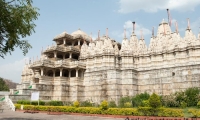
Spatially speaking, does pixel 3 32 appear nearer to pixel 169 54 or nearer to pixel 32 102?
pixel 32 102

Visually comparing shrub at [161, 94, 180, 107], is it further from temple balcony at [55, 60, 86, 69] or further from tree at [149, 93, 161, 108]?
temple balcony at [55, 60, 86, 69]

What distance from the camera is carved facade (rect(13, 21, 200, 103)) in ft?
110

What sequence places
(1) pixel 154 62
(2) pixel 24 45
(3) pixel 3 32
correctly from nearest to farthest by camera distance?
1. (3) pixel 3 32
2. (2) pixel 24 45
3. (1) pixel 154 62

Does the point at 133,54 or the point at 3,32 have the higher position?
the point at 133,54

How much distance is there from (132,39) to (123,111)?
76.7 feet

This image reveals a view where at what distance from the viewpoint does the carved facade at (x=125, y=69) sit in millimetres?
33406

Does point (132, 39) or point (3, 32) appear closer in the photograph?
point (3, 32)

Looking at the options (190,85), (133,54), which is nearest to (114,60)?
(133,54)

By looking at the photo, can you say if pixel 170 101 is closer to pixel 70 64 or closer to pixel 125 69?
pixel 125 69

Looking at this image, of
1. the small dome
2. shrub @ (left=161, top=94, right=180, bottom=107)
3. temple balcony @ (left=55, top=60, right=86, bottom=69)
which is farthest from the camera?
the small dome

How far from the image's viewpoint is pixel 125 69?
36062mm

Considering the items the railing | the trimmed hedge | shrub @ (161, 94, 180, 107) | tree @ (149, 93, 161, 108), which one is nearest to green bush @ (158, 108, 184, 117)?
the trimmed hedge

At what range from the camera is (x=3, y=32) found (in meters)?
14.4

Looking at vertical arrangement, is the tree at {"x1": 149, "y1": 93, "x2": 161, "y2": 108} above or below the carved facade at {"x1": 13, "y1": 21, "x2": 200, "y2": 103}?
below
